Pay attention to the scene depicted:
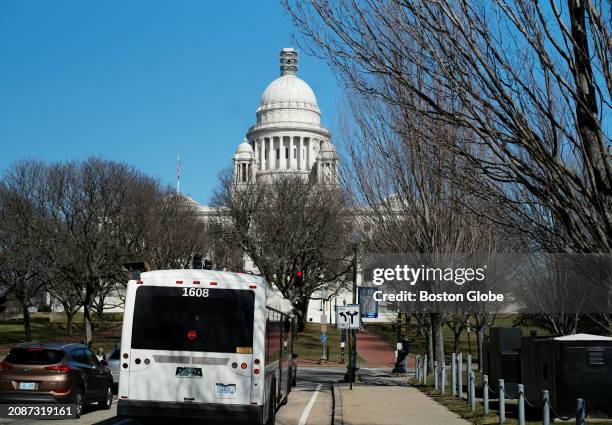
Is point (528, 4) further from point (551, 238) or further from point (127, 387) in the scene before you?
point (127, 387)

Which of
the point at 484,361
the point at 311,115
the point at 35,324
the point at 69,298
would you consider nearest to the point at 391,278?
the point at 484,361

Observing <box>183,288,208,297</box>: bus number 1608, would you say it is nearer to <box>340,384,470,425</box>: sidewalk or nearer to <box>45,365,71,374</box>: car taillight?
<box>45,365,71,374</box>: car taillight

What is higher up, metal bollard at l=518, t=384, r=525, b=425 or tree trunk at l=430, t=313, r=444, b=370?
tree trunk at l=430, t=313, r=444, b=370

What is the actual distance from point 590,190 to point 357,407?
13.0 metres

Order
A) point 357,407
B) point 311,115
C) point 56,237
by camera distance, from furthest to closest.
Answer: point 311,115 < point 56,237 < point 357,407

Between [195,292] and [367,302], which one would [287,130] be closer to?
[367,302]

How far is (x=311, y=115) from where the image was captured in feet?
455

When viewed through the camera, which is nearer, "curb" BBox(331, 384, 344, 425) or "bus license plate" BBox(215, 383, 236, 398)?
"bus license plate" BBox(215, 383, 236, 398)

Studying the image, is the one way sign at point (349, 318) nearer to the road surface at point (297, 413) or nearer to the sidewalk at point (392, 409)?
the road surface at point (297, 413)

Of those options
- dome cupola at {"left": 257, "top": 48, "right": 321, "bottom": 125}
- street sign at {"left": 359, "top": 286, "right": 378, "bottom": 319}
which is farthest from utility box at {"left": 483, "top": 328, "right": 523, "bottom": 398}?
dome cupola at {"left": 257, "top": 48, "right": 321, "bottom": 125}

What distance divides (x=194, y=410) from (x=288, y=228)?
145 feet

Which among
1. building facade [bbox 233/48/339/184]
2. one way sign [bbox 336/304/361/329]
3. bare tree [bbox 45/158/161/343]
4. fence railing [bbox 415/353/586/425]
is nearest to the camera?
fence railing [bbox 415/353/586/425]

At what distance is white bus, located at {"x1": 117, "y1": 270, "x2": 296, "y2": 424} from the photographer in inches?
553

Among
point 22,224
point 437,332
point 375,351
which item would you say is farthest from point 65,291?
point 437,332
